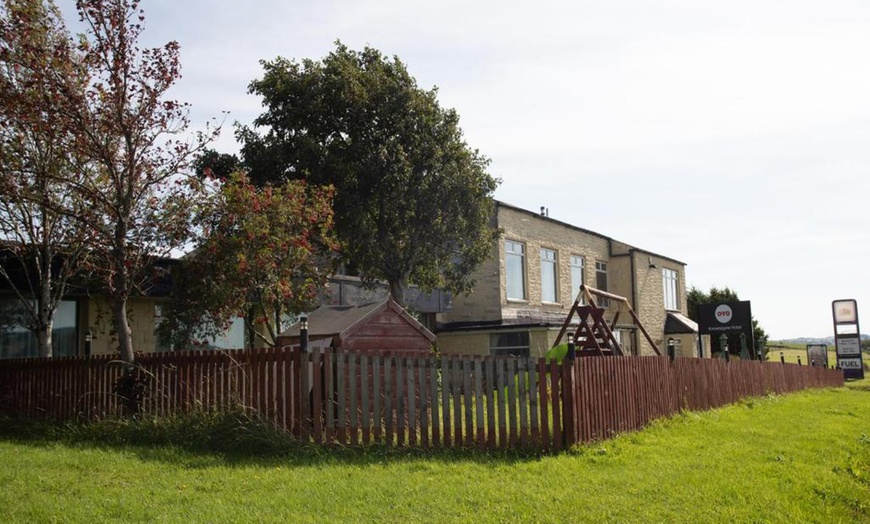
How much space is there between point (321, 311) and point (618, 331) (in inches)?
705

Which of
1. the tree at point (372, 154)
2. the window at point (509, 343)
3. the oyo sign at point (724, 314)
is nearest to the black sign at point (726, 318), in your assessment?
the oyo sign at point (724, 314)

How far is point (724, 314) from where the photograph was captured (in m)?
28.5

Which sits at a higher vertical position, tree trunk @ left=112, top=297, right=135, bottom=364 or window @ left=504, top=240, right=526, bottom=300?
window @ left=504, top=240, right=526, bottom=300

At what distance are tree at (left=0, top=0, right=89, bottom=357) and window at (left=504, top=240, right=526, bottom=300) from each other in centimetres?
1527

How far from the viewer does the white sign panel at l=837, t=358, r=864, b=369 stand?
35469 mm

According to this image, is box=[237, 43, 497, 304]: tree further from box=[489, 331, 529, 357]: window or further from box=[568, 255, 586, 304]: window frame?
box=[568, 255, 586, 304]: window frame

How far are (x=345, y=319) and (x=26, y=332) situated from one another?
7.58m

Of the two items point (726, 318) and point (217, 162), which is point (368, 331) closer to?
point (217, 162)

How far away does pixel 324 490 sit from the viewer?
776cm

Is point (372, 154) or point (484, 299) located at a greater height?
point (372, 154)

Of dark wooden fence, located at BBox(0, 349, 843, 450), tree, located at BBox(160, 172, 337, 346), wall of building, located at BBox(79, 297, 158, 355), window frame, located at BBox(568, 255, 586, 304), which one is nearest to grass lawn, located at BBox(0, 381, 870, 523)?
dark wooden fence, located at BBox(0, 349, 843, 450)

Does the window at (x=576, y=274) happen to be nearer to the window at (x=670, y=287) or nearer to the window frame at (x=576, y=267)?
the window frame at (x=576, y=267)

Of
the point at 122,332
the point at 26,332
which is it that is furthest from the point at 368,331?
the point at 26,332

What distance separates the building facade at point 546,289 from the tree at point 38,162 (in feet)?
44.3
